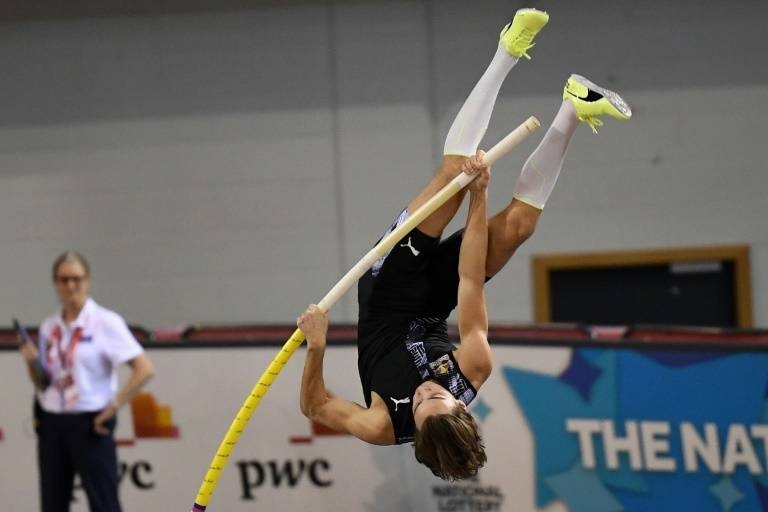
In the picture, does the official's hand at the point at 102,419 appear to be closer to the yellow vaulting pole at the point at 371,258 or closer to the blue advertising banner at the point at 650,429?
the yellow vaulting pole at the point at 371,258

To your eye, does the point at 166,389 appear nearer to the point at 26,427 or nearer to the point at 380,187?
the point at 26,427

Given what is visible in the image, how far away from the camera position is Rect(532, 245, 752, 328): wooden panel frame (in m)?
7.68

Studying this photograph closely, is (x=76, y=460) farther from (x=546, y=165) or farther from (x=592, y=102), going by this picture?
(x=592, y=102)

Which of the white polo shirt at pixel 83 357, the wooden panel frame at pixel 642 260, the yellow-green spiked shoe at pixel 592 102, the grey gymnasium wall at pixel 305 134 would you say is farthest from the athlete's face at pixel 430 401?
the wooden panel frame at pixel 642 260

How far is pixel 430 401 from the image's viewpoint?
3357 mm

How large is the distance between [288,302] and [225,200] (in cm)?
74

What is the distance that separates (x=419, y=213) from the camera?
3689mm

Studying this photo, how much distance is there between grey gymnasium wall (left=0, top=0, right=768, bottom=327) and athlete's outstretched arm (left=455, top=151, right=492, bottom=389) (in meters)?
4.05

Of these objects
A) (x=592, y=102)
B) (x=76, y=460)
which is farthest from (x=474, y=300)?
(x=76, y=460)

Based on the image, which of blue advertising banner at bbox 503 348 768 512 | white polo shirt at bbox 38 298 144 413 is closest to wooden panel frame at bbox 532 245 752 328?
blue advertising banner at bbox 503 348 768 512

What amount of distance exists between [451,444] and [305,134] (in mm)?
4644

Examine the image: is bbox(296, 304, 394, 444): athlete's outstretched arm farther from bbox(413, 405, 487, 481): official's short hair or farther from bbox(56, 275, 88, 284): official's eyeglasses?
bbox(56, 275, 88, 284): official's eyeglasses

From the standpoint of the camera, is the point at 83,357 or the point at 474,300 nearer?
the point at 474,300

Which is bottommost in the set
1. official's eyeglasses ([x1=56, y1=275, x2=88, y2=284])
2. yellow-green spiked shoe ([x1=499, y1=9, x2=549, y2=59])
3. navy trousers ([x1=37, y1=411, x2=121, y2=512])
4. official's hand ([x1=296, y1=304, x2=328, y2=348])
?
navy trousers ([x1=37, y1=411, x2=121, y2=512])
